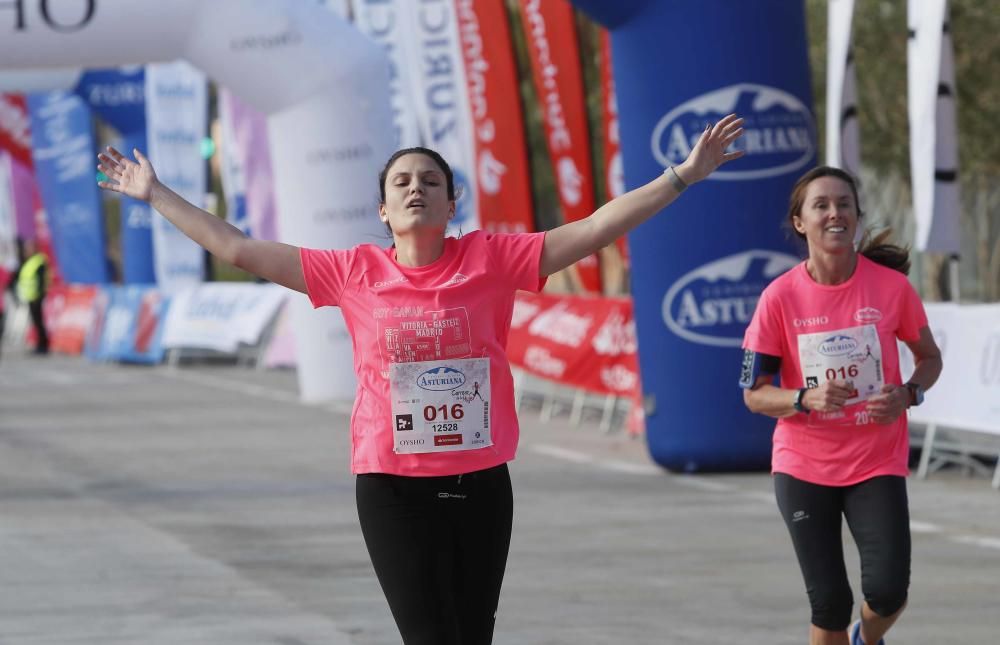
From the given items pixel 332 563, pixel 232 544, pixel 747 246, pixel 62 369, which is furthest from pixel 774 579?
pixel 62 369

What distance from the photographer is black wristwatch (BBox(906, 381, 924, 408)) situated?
19.0ft

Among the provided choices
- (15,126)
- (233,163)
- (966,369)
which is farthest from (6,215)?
(966,369)

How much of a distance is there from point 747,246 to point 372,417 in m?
7.93

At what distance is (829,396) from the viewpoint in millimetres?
5625

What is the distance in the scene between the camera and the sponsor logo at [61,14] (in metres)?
14.9

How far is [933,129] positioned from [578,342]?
4.62 meters

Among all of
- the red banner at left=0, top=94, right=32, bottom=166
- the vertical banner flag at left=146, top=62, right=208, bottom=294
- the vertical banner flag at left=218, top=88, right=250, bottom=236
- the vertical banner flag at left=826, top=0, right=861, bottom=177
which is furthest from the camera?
the red banner at left=0, top=94, right=32, bottom=166

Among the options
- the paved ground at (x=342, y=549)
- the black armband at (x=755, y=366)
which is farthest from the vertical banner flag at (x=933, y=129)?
the black armband at (x=755, y=366)

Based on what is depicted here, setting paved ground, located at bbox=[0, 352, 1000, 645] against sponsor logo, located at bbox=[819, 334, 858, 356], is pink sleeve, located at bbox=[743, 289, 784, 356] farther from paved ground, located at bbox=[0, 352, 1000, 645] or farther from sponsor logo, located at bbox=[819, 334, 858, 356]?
paved ground, located at bbox=[0, 352, 1000, 645]

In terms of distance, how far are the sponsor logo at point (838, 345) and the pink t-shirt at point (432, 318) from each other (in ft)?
3.85

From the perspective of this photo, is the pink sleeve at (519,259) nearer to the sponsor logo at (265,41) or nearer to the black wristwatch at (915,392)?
the black wristwatch at (915,392)

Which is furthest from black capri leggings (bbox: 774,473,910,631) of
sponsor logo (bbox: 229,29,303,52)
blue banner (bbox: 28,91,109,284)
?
blue banner (bbox: 28,91,109,284)

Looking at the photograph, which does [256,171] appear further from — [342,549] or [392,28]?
[342,549]

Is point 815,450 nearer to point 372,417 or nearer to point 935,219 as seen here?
point 372,417
